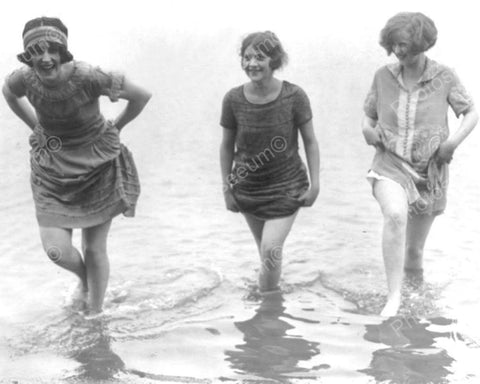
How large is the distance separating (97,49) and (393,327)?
11.1 m

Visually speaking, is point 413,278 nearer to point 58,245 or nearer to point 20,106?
point 58,245

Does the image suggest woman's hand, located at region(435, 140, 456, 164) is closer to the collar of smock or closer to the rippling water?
the collar of smock

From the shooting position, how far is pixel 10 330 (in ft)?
20.2

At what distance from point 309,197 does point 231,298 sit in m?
0.94

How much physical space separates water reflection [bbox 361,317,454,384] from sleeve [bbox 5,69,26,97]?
2.58m

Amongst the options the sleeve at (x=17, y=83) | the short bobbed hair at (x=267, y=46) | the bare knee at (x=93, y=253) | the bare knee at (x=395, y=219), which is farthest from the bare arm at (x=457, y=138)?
the sleeve at (x=17, y=83)

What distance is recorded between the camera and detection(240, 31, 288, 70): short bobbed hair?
20.7ft

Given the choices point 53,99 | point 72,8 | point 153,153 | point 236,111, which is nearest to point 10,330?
point 53,99

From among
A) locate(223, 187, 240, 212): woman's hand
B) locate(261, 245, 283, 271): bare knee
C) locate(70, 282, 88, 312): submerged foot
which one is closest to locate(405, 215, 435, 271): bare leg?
locate(261, 245, 283, 271): bare knee

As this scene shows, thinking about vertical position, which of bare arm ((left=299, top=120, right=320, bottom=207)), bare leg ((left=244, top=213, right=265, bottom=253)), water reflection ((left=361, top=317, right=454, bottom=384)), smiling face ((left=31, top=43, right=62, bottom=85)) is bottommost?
water reflection ((left=361, top=317, right=454, bottom=384))

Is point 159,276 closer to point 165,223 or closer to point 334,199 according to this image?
point 165,223

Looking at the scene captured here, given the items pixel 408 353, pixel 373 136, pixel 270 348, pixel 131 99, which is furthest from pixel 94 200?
pixel 408 353

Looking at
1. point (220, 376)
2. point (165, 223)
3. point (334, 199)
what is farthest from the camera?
point (334, 199)

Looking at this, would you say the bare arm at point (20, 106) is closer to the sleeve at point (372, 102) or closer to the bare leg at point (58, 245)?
the bare leg at point (58, 245)
